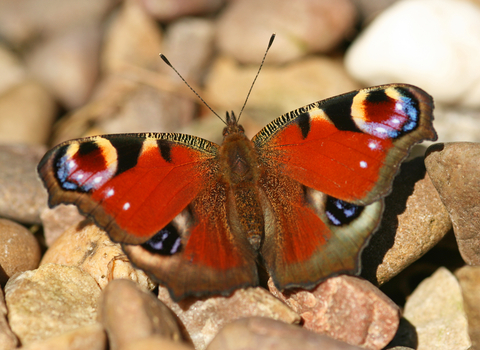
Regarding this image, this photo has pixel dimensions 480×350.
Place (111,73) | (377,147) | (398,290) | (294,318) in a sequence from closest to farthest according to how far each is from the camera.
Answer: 1. (294,318)
2. (377,147)
3. (398,290)
4. (111,73)

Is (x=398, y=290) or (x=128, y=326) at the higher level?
(x=128, y=326)

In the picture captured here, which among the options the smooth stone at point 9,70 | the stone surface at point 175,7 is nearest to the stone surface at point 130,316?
the stone surface at point 175,7

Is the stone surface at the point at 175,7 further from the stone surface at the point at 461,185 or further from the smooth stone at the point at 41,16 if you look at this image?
the stone surface at the point at 461,185

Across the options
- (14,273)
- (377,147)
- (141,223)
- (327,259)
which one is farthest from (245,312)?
(14,273)

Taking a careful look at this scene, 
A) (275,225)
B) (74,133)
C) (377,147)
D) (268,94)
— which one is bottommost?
(74,133)

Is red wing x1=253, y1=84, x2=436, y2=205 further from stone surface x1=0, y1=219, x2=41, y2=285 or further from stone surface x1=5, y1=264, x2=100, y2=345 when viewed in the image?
stone surface x1=0, y1=219, x2=41, y2=285

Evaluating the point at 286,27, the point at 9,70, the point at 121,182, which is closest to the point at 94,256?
the point at 121,182

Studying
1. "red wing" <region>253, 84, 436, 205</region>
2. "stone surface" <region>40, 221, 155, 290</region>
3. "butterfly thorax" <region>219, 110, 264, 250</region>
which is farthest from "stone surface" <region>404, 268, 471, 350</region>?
"stone surface" <region>40, 221, 155, 290</region>

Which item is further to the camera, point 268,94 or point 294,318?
point 268,94

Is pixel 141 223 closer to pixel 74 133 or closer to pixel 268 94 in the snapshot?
pixel 74 133
